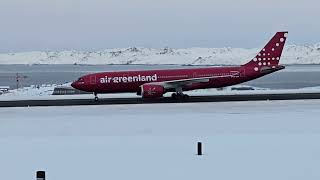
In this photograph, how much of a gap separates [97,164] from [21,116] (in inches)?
733

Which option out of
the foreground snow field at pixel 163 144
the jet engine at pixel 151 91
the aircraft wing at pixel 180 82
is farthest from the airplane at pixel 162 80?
the foreground snow field at pixel 163 144

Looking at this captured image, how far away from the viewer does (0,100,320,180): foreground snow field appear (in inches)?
566

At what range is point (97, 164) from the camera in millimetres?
15641

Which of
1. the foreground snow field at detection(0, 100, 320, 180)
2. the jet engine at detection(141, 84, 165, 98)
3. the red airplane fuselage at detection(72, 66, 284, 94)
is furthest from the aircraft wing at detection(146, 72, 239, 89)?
the foreground snow field at detection(0, 100, 320, 180)

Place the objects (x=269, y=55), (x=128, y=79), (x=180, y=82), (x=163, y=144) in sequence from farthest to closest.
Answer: (x=269, y=55) → (x=128, y=79) → (x=180, y=82) → (x=163, y=144)

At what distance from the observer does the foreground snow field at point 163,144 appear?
14375 mm

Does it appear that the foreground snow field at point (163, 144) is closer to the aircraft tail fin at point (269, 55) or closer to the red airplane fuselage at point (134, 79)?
the red airplane fuselage at point (134, 79)

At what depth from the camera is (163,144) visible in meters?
19.5

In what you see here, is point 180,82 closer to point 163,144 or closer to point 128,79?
point 128,79

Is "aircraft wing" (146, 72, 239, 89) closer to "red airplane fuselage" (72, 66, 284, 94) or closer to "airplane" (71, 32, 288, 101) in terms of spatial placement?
"airplane" (71, 32, 288, 101)

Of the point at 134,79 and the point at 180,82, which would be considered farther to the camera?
the point at 134,79

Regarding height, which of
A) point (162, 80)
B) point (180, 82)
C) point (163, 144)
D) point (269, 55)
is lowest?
point (163, 144)

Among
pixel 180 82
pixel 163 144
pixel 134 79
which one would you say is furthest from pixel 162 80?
pixel 163 144

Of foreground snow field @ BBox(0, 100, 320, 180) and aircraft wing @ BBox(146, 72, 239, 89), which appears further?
aircraft wing @ BBox(146, 72, 239, 89)
